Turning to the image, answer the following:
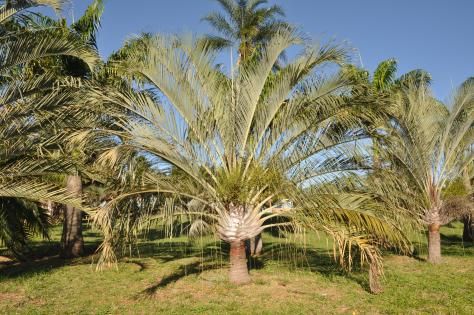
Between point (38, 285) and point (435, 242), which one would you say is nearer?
point (38, 285)

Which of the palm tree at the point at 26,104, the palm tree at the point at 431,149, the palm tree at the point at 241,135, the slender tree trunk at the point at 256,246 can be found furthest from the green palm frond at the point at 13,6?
the slender tree trunk at the point at 256,246

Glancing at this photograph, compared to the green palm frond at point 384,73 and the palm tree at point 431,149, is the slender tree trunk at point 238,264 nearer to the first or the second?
the palm tree at point 431,149

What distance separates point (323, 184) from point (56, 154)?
549 centimetres

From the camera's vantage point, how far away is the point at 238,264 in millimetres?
8820

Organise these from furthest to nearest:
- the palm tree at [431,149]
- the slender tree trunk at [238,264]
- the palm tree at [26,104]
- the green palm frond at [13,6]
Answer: the palm tree at [431,149]
the slender tree trunk at [238,264]
the palm tree at [26,104]
the green palm frond at [13,6]

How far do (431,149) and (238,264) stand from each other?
621cm

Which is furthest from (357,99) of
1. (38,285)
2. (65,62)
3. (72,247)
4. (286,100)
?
(72,247)

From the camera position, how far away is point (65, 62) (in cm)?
1219

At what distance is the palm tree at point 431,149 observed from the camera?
10938mm

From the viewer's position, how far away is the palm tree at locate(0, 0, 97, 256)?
283 inches

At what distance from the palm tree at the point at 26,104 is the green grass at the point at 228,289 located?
2088mm

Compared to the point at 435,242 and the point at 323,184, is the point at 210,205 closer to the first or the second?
the point at 323,184

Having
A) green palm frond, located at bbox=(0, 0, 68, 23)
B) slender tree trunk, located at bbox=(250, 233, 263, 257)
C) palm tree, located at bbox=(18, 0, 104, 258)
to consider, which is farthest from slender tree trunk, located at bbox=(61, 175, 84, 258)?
green palm frond, located at bbox=(0, 0, 68, 23)

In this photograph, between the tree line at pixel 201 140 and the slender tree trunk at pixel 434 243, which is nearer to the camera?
the tree line at pixel 201 140
